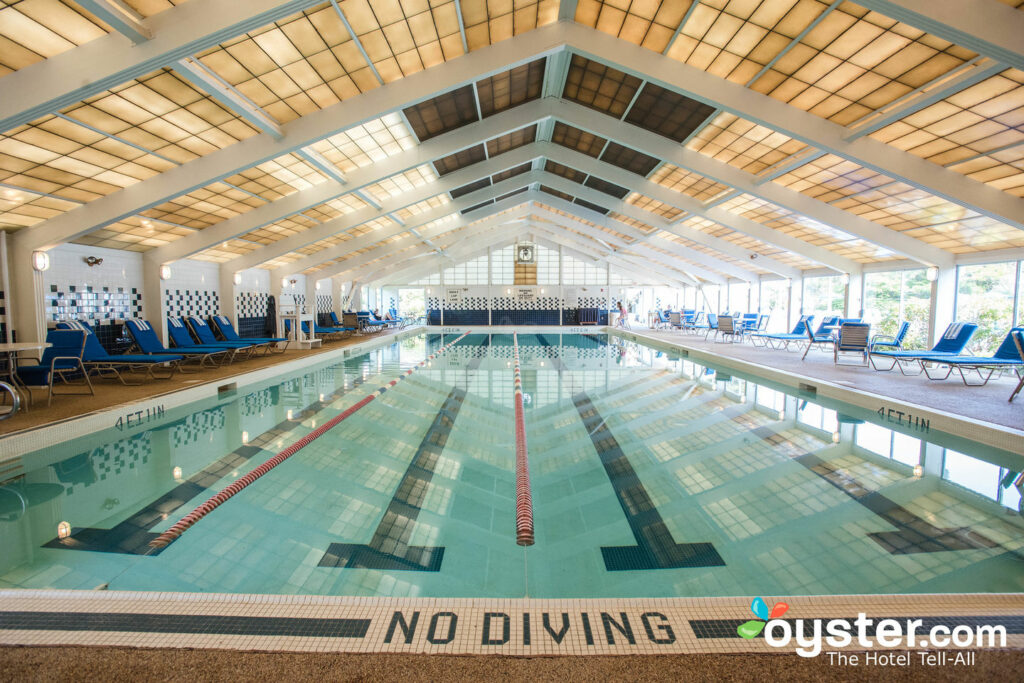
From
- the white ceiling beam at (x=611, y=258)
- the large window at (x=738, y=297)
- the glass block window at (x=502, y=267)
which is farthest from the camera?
the glass block window at (x=502, y=267)

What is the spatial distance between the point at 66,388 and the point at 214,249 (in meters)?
5.77

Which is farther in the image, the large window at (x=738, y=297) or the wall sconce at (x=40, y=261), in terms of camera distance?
the large window at (x=738, y=297)

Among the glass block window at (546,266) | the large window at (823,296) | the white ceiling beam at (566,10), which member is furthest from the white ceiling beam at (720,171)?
the glass block window at (546,266)

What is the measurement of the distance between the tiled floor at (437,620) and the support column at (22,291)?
766 cm

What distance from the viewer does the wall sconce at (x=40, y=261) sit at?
7.03 metres

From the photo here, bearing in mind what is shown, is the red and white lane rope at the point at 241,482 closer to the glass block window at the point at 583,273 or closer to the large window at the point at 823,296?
the large window at the point at 823,296

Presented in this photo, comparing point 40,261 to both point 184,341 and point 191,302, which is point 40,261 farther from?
point 191,302

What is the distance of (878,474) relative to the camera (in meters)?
3.66

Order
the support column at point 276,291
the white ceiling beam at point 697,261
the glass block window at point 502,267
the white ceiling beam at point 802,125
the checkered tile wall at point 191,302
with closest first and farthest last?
the white ceiling beam at point 802,125
the checkered tile wall at point 191,302
the support column at point 276,291
the white ceiling beam at point 697,261
the glass block window at point 502,267

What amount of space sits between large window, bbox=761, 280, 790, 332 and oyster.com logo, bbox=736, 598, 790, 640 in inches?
682

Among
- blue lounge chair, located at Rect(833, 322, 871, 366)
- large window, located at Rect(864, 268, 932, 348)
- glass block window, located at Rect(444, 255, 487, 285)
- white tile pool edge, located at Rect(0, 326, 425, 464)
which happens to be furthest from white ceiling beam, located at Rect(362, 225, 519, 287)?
blue lounge chair, located at Rect(833, 322, 871, 366)

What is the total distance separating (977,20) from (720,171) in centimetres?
503

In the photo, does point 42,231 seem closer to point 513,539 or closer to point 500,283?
point 513,539

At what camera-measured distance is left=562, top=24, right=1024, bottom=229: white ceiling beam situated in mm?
6605
